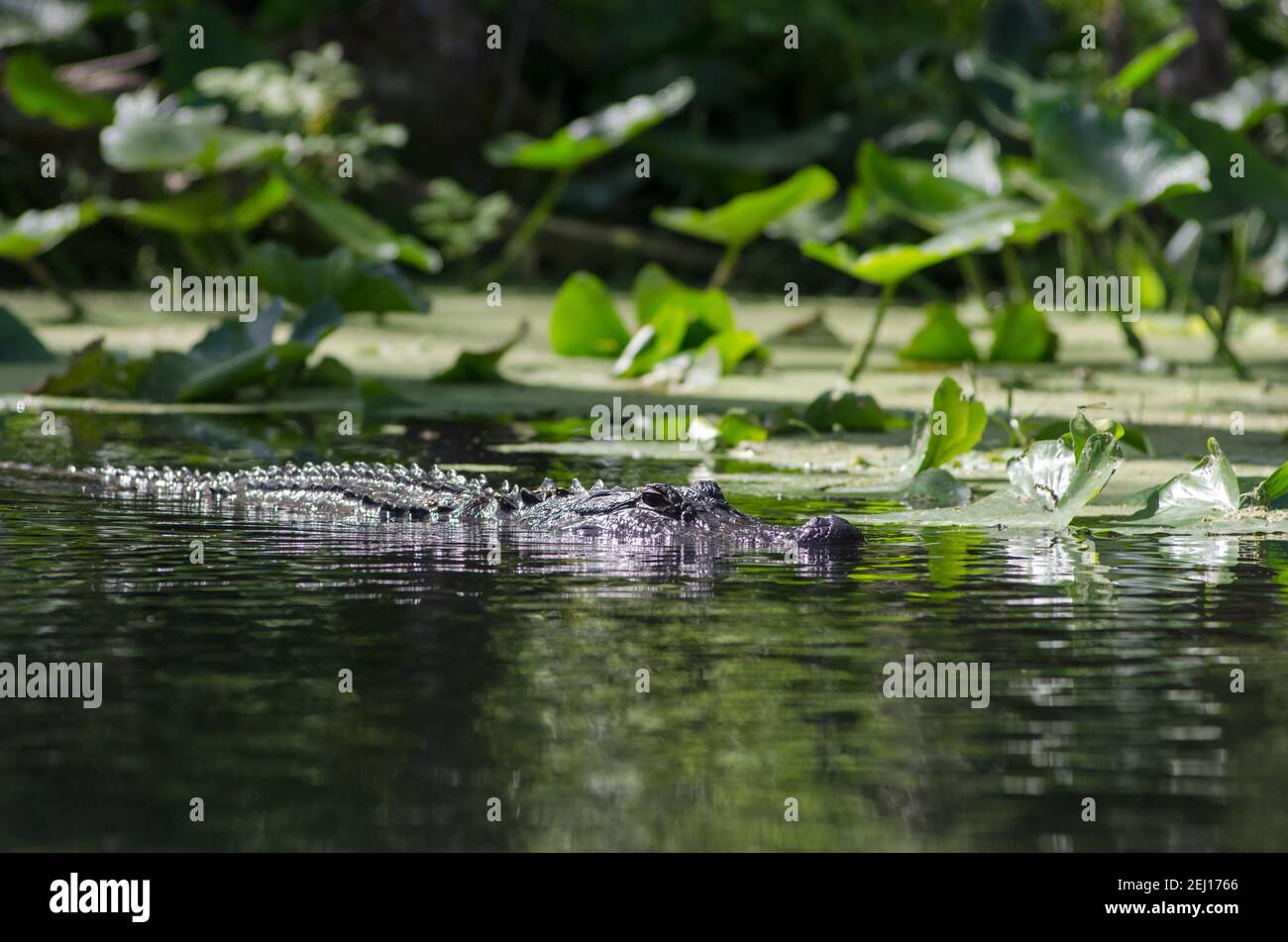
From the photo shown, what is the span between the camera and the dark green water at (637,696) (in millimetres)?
2744

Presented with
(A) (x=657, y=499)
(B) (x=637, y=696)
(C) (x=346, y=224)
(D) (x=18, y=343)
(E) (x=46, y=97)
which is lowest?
(B) (x=637, y=696)

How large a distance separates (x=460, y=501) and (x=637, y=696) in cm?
205

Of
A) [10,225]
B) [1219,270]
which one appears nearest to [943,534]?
[10,225]

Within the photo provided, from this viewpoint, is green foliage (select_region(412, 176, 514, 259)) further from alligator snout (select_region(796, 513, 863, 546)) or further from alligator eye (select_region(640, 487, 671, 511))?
alligator snout (select_region(796, 513, 863, 546))

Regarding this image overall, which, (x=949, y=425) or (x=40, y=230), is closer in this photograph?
(x=949, y=425)

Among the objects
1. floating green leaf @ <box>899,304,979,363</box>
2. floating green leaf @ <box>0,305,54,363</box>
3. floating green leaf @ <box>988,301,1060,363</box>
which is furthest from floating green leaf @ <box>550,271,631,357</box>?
floating green leaf @ <box>0,305,54,363</box>

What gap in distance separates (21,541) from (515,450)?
91.6 inches

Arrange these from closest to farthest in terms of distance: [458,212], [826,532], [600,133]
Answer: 1. [826,532]
2. [600,133]
3. [458,212]

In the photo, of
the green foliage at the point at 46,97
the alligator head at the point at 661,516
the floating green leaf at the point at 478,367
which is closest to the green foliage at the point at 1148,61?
the floating green leaf at the point at 478,367

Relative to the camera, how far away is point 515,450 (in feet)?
22.8

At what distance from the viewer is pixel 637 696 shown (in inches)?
135

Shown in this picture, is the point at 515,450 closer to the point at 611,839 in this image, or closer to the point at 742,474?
the point at 742,474

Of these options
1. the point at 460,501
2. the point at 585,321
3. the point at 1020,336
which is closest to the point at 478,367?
the point at 585,321

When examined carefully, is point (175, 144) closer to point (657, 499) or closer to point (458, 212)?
point (458, 212)
